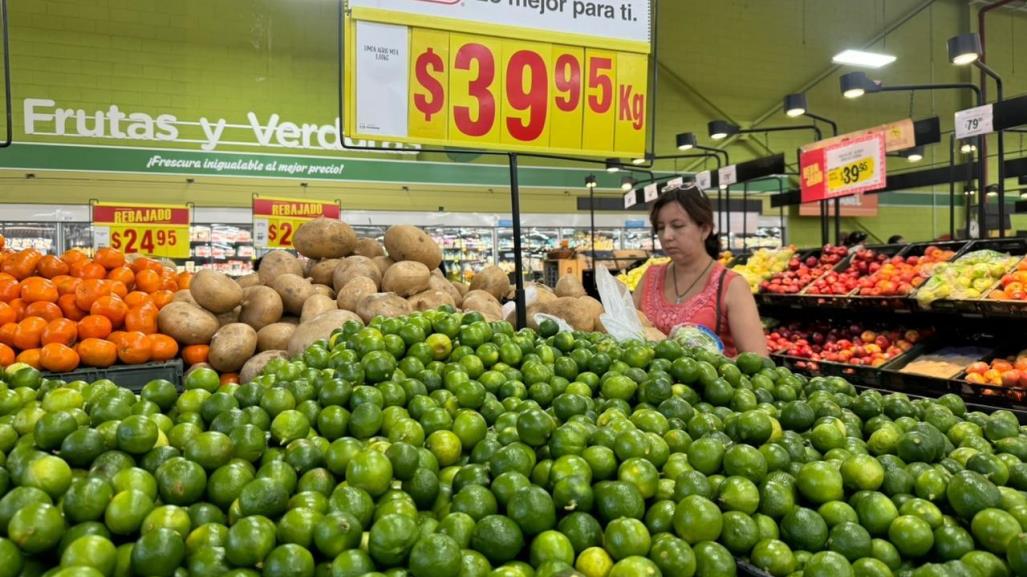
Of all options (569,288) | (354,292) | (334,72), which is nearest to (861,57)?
(334,72)

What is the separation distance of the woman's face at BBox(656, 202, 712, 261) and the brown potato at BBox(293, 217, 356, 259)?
1.69 m

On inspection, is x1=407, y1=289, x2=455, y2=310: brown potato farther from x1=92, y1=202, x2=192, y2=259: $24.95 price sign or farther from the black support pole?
x1=92, y1=202, x2=192, y2=259: $24.95 price sign

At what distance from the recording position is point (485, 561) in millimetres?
981

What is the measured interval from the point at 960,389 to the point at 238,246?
984 cm

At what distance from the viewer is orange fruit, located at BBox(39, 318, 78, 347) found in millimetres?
2844

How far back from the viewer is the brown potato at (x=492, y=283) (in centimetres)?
385

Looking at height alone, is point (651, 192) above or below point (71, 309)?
above

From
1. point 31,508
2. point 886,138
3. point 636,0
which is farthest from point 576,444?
point 886,138

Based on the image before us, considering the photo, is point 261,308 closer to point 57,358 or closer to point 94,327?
point 94,327

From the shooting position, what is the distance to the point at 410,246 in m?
3.65

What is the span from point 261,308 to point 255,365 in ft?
1.25

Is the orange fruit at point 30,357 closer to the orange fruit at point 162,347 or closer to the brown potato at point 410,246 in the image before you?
the orange fruit at point 162,347

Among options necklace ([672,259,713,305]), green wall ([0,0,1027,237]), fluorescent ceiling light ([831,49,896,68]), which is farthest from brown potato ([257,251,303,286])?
fluorescent ceiling light ([831,49,896,68])

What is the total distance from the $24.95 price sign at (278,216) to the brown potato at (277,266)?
13.5ft
